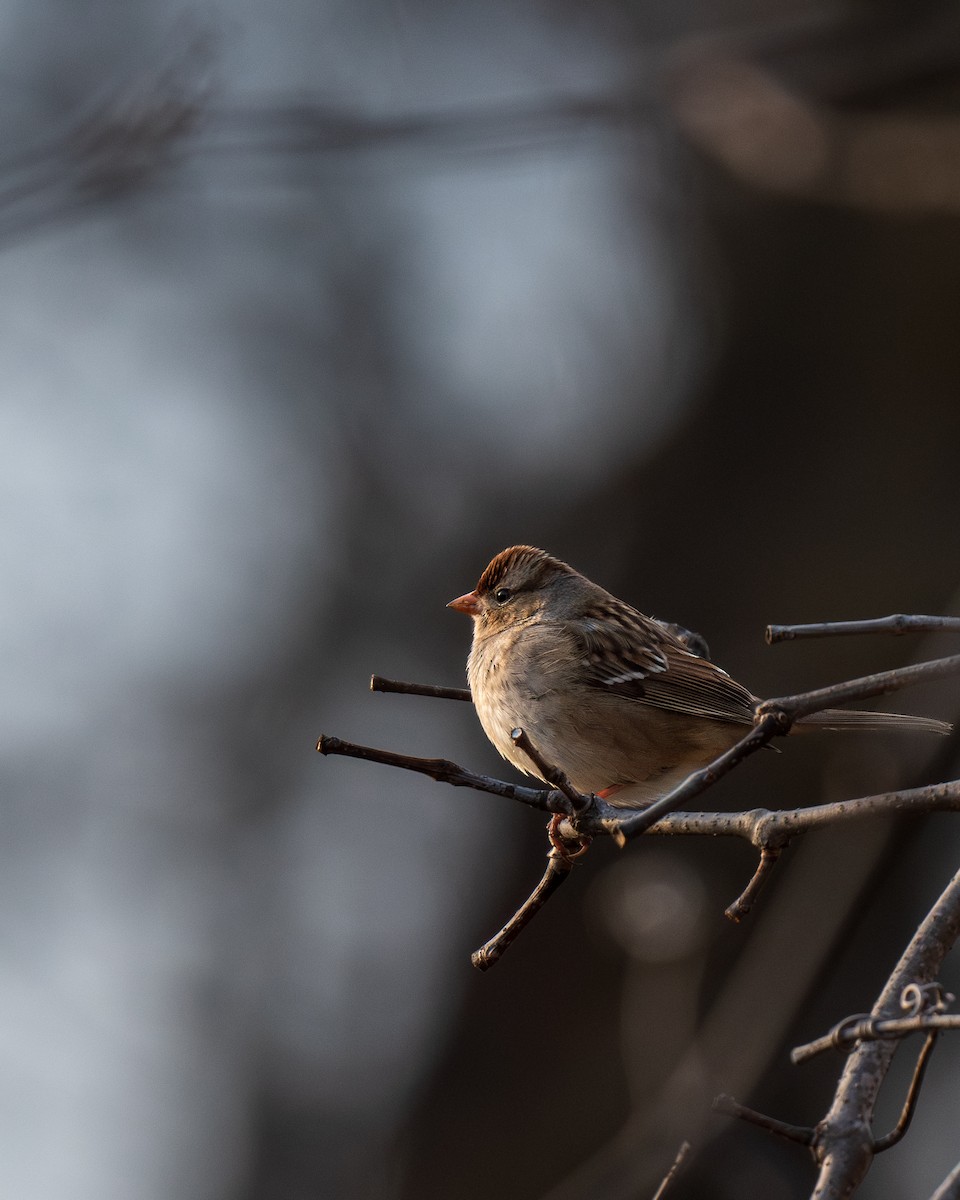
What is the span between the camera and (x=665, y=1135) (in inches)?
92.7

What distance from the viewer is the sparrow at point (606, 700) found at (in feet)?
13.8

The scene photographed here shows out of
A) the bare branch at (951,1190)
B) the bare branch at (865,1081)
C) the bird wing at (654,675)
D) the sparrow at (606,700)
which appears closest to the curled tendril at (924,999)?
the bare branch at (865,1081)

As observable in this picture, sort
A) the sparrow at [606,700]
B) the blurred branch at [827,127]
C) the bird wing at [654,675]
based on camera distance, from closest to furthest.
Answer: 1. the blurred branch at [827,127]
2. the sparrow at [606,700]
3. the bird wing at [654,675]

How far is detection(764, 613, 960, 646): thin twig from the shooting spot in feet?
4.99

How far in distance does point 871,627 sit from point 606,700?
275 cm

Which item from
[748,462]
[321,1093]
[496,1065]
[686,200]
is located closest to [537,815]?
[496,1065]

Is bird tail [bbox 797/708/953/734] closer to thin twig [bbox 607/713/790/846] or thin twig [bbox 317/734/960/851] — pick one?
thin twig [bbox 317/734/960/851]

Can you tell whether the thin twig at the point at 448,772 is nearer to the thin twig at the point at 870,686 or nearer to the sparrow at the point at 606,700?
the thin twig at the point at 870,686

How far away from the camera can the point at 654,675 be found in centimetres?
451

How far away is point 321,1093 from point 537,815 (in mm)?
2828

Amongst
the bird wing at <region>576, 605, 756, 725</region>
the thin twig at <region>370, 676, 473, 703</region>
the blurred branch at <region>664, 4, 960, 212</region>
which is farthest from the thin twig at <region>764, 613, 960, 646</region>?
the bird wing at <region>576, 605, 756, 725</region>

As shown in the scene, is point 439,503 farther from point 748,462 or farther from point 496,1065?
point 496,1065

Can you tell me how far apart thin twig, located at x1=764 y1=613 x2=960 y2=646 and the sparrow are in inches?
90.8

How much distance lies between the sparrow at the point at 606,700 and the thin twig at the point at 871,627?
231 centimetres
